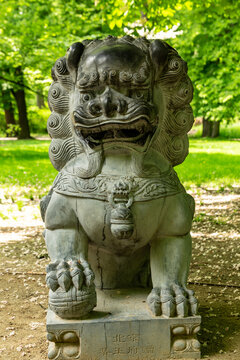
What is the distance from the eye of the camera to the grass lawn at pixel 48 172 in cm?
900

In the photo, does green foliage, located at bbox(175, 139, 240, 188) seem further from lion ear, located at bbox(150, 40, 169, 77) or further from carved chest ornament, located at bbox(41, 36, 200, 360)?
lion ear, located at bbox(150, 40, 169, 77)

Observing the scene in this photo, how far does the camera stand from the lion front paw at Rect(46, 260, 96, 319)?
2463 mm

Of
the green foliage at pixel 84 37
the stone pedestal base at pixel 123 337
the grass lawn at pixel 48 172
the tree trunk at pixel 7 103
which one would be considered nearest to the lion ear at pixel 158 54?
the stone pedestal base at pixel 123 337

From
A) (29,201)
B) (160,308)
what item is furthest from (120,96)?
(29,201)

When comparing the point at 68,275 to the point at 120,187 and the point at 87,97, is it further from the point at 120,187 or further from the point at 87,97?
the point at 87,97

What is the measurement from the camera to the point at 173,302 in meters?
2.55

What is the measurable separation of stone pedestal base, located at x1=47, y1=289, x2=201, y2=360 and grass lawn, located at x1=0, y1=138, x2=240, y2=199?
18.3 feet

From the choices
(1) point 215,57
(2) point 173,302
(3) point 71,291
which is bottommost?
(2) point 173,302

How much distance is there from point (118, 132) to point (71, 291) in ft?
3.00

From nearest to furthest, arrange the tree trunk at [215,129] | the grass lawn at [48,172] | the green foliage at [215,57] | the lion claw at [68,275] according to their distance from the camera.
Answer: the lion claw at [68,275] → the grass lawn at [48,172] → the green foliage at [215,57] → the tree trunk at [215,129]

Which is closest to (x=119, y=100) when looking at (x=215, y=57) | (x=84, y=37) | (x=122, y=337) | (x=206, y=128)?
(x=122, y=337)

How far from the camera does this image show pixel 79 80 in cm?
258

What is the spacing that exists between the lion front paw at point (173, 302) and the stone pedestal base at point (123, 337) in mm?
38

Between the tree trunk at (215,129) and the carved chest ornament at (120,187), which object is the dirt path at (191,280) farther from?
the tree trunk at (215,129)
